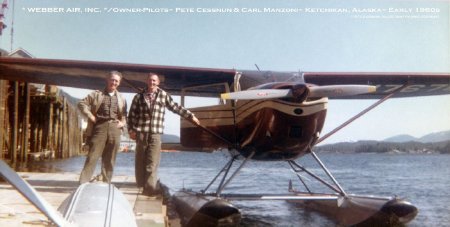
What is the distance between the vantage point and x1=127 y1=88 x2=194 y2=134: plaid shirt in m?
4.28

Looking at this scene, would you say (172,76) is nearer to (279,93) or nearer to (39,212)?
(279,93)

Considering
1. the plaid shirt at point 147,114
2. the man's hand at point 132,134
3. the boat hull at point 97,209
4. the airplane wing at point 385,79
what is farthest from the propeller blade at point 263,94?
the boat hull at point 97,209

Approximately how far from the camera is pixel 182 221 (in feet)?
17.0

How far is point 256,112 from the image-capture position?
5.03 meters

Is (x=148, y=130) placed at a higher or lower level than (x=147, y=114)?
lower

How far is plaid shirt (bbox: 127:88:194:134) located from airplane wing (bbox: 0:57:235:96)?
140cm

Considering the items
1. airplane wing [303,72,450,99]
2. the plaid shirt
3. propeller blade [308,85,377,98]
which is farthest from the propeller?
airplane wing [303,72,450,99]

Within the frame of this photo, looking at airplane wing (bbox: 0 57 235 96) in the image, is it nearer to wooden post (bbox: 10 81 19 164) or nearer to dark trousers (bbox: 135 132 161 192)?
dark trousers (bbox: 135 132 161 192)

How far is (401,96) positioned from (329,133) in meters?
3.82

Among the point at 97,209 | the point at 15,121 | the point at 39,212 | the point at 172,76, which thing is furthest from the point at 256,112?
the point at 15,121

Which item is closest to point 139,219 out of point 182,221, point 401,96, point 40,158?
point 182,221

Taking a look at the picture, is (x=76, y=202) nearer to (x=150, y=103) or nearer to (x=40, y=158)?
(x=150, y=103)

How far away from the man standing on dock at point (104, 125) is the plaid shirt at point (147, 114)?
0.14 m

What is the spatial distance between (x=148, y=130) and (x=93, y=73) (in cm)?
273
